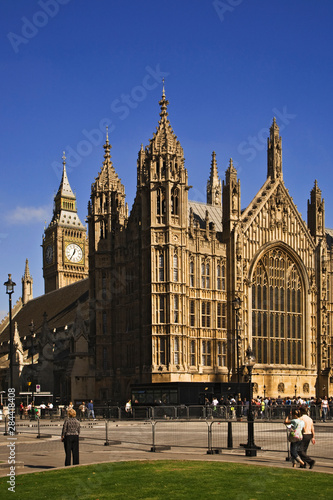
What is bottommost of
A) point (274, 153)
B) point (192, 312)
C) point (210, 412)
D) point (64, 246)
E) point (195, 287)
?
point (210, 412)

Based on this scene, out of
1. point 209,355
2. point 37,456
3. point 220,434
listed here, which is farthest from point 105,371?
point 37,456

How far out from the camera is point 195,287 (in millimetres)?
59438

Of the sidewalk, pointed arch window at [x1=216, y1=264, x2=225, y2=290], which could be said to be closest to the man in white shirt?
the sidewalk

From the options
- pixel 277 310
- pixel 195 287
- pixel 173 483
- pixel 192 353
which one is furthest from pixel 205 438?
pixel 277 310

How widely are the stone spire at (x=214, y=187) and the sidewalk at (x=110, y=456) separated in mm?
55765

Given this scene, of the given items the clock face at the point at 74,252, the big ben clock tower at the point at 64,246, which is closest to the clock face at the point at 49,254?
the big ben clock tower at the point at 64,246

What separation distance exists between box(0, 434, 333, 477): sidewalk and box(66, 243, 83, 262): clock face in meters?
102

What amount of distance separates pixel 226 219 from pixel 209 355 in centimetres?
1131

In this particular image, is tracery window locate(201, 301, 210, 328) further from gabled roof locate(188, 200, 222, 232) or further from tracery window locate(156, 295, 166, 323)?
gabled roof locate(188, 200, 222, 232)

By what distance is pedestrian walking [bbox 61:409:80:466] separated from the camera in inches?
746

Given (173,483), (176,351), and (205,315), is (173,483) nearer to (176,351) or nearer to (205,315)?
(176,351)

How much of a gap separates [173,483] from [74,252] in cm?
11447

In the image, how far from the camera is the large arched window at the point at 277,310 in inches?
2490

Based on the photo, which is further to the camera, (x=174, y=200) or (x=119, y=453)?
(x=174, y=200)
